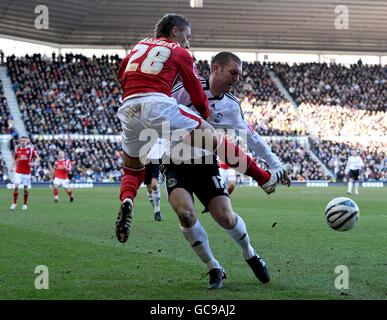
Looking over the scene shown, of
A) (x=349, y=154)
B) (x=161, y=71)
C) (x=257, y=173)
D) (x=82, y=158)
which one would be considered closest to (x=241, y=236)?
(x=257, y=173)

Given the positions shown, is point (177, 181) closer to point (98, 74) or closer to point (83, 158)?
point (83, 158)

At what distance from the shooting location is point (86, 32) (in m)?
53.0

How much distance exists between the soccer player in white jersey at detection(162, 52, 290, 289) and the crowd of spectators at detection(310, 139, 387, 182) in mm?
42884

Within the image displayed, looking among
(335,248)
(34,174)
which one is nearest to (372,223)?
(335,248)

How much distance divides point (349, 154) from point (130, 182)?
44.6 metres

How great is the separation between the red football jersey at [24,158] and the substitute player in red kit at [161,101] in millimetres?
17765

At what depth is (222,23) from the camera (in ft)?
168

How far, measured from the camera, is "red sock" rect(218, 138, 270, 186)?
6984 mm

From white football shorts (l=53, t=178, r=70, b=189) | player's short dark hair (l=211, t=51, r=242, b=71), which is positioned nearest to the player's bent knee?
player's short dark hair (l=211, t=51, r=242, b=71)

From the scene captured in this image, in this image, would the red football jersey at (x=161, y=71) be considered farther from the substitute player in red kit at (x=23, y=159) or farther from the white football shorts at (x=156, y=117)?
the substitute player in red kit at (x=23, y=159)

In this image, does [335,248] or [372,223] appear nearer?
[335,248]
